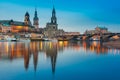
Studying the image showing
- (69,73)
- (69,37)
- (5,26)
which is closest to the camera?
(69,73)

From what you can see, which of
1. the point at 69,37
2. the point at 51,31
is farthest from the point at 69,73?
the point at 51,31

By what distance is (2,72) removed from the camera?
16.2 m

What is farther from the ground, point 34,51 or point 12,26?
point 12,26

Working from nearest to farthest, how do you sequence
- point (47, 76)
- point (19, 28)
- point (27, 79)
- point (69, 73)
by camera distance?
1. point (27, 79)
2. point (47, 76)
3. point (69, 73)
4. point (19, 28)

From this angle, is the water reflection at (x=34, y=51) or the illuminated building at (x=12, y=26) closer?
the water reflection at (x=34, y=51)

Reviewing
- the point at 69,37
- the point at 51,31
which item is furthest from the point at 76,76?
the point at 51,31

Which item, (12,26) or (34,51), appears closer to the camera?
(34,51)

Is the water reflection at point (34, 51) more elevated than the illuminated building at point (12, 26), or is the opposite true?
the illuminated building at point (12, 26)

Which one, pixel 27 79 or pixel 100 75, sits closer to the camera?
pixel 27 79

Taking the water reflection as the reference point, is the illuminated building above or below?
above

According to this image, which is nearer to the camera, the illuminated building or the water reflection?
the water reflection

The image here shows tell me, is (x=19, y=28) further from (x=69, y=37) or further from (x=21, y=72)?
(x=21, y=72)

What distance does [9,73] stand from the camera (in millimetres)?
15984

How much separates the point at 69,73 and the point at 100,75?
2.27 metres
